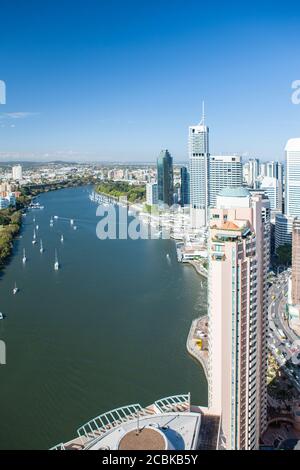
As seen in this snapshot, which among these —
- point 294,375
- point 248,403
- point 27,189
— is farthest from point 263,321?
point 27,189

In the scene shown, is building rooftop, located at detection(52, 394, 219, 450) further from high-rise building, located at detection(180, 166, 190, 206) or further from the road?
high-rise building, located at detection(180, 166, 190, 206)

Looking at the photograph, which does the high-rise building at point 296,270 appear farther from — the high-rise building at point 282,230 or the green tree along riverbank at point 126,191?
the green tree along riverbank at point 126,191

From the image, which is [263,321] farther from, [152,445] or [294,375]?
[152,445]

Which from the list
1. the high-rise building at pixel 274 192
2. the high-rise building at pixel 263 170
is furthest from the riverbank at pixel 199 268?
the high-rise building at pixel 263 170

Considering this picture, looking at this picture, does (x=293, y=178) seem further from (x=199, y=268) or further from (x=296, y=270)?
(x=296, y=270)

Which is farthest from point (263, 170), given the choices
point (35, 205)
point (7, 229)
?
point (35, 205)
